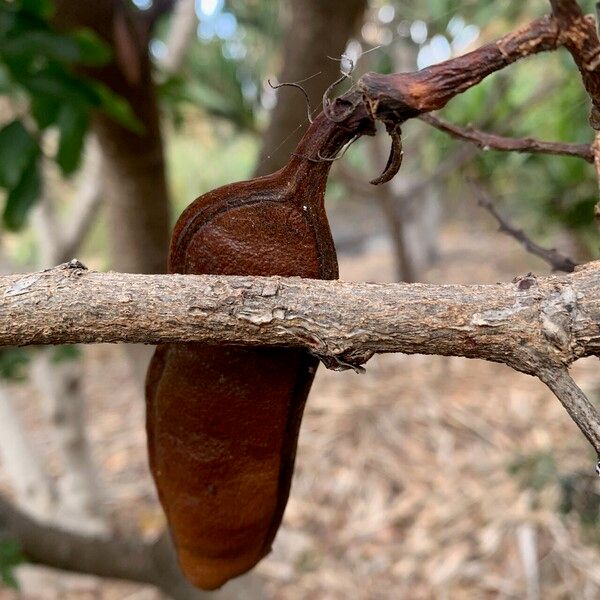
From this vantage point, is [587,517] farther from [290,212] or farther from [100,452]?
[100,452]

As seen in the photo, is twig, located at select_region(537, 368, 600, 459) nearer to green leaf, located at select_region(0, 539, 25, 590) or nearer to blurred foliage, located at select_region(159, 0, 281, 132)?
green leaf, located at select_region(0, 539, 25, 590)

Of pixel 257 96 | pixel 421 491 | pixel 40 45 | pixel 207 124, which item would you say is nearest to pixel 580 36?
pixel 40 45

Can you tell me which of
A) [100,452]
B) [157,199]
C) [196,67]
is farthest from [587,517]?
[196,67]

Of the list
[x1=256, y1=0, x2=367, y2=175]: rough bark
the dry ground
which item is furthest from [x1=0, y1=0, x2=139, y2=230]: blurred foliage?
the dry ground

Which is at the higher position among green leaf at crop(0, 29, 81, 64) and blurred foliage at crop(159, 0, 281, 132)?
green leaf at crop(0, 29, 81, 64)

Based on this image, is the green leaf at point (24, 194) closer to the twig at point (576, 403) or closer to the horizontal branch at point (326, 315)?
the horizontal branch at point (326, 315)

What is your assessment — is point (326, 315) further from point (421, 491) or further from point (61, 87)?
point (421, 491)

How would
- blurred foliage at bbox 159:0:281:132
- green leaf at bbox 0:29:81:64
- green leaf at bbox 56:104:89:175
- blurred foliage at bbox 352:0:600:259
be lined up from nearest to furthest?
green leaf at bbox 0:29:81:64 < green leaf at bbox 56:104:89:175 < blurred foliage at bbox 352:0:600:259 < blurred foliage at bbox 159:0:281:132

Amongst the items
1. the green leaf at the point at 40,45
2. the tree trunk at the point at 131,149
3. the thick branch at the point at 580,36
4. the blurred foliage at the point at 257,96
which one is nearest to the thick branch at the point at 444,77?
the thick branch at the point at 580,36
